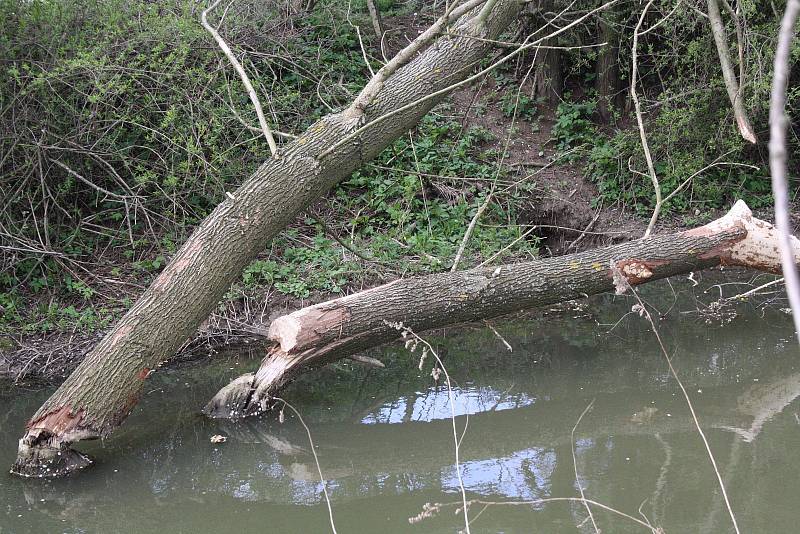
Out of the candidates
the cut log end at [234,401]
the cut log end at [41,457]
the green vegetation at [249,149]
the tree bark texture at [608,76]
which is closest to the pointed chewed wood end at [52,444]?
the cut log end at [41,457]

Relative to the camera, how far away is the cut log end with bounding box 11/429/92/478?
13.8 feet

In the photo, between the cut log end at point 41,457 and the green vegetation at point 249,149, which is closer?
the cut log end at point 41,457

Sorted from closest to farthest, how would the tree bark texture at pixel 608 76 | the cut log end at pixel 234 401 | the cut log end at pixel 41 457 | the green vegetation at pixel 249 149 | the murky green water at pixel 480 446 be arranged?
the murky green water at pixel 480 446
the cut log end at pixel 41 457
the cut log end at pixel 234 401
the green vegetation at pixel 249 149
the tree bark texture at pixel 608 76

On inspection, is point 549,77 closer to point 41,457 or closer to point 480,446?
point 480,446

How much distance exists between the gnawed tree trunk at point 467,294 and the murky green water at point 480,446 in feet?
1.16

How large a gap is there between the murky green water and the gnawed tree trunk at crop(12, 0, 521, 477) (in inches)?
11.0

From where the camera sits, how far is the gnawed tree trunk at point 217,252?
168 inches

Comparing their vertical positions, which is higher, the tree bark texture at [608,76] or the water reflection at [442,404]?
A: the tree bark texture at [608,76]

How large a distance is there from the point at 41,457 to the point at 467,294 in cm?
268

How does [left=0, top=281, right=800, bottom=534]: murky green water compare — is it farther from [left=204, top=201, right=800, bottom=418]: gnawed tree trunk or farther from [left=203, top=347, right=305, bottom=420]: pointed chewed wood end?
[left=204, top=201, right=800, bottom=418]: gnawed tree trunk

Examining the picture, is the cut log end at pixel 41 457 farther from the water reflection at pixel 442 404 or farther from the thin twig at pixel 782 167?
the thin twig at pixel 782 167

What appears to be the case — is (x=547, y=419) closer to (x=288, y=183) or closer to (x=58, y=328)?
(x=288, y=183)

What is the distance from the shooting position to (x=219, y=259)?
4.68 m

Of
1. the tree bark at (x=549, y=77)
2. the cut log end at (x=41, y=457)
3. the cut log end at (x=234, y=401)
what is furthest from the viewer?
the tree bark at (x=549, y=77)
